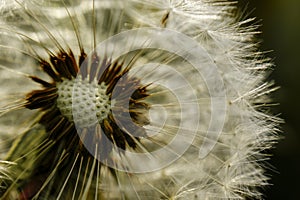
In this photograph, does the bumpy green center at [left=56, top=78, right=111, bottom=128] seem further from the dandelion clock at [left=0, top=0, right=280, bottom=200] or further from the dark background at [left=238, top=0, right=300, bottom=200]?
the dark background at [left=238, top=0, right=300, bottom=200]

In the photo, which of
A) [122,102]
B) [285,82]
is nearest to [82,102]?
[122,102]

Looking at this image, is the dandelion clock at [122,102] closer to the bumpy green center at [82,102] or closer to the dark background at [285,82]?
the bumpy green center at [82,102]

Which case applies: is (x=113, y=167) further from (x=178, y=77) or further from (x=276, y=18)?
(x=276, y=18)

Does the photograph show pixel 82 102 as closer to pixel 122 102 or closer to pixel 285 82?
pixel 122 102

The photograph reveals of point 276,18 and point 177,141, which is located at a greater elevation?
point 276,18

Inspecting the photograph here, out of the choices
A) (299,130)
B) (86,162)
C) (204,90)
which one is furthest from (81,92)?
(299,130)

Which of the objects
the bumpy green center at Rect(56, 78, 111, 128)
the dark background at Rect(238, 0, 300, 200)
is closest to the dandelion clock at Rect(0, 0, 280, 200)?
the bumpy green center at Rect(56, 78, 111, 128)

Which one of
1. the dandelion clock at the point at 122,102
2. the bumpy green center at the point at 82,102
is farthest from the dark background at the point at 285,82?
the bumpy green center at the point at 82,102
